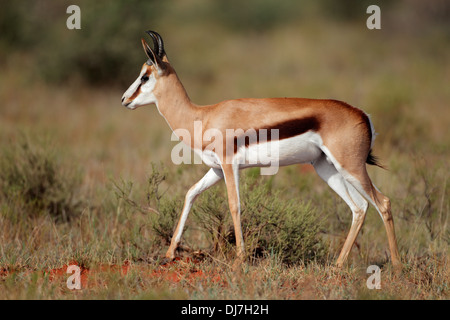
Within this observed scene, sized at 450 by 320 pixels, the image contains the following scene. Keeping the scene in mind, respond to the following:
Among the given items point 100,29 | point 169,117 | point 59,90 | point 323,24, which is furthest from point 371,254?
point 323,24

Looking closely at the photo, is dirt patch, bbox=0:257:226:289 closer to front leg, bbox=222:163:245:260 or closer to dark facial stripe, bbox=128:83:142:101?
front leg, bbox=222:163:245:260

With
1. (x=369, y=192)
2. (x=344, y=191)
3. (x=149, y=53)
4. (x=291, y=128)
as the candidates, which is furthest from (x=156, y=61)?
(x=369, y=192)

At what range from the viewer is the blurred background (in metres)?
7.78

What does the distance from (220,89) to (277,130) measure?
12.5 metres

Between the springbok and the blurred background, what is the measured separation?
0.91 m

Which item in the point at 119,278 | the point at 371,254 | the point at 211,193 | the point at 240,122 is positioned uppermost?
the point at 240,122

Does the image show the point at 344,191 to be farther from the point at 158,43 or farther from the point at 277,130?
the point at 158,43

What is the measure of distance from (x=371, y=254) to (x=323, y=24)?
87.0 ft

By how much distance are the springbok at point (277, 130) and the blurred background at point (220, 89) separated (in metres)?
0.91

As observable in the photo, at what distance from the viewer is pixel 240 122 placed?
5.32 meters

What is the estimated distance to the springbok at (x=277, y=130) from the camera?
5.29 metres

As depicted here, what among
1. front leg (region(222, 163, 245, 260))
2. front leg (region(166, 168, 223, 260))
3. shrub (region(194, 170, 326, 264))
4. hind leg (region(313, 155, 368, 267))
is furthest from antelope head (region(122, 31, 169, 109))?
hind leg (region(313, 155, 368, 267))

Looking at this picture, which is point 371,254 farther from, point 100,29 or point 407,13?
point 407,13

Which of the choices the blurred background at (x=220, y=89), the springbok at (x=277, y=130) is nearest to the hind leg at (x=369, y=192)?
the springbok at (x=277, y=130)
